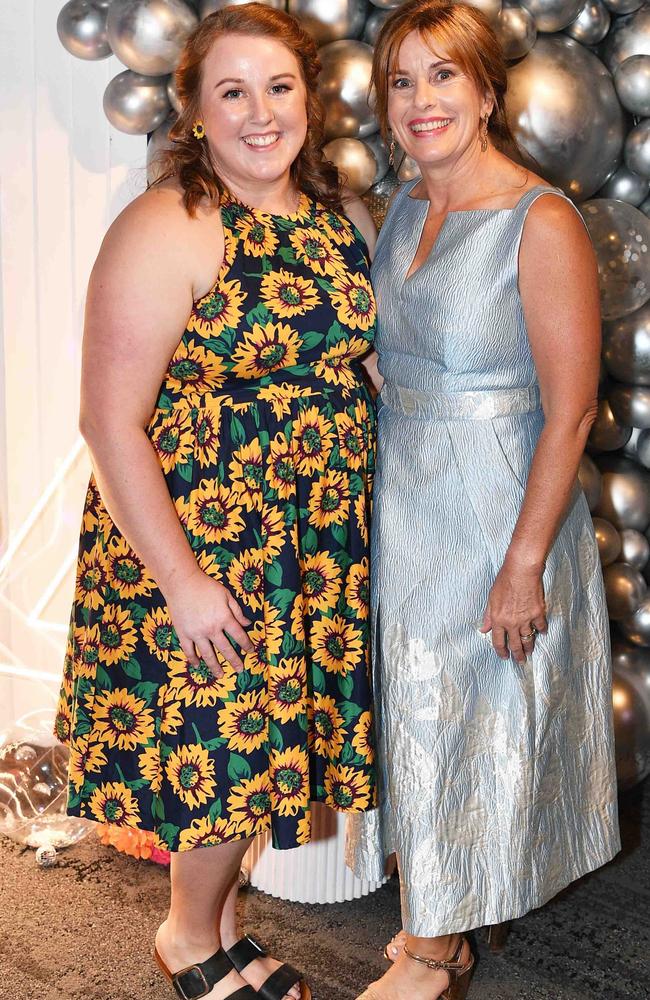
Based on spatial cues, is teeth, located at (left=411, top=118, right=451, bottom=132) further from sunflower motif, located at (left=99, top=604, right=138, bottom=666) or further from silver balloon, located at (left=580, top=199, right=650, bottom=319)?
sunflower motif, located at (left=99, top=604, right=138, bottom=666)

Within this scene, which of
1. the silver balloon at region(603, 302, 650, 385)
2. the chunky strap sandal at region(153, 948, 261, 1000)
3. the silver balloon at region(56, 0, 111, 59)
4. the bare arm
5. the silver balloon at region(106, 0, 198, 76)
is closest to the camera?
the bare arm

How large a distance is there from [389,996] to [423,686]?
601mm

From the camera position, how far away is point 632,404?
253cm

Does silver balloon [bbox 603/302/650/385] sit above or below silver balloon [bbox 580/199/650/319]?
below

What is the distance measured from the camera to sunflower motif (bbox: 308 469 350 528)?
69.7 inches

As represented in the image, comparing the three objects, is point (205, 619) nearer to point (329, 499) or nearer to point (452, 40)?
point (329, 499)

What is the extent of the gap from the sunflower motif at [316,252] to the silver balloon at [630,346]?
0.89 meters

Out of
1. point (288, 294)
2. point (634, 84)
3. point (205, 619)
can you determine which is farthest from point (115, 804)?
point (634, 84)

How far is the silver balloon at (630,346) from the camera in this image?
243cm

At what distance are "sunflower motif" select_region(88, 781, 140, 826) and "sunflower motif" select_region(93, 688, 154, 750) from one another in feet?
0.24

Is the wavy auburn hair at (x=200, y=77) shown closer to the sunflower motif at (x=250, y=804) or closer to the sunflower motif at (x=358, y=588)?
the sunflower motif at (x=358, y=588)

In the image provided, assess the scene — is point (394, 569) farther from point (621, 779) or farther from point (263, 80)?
point (621, 779)

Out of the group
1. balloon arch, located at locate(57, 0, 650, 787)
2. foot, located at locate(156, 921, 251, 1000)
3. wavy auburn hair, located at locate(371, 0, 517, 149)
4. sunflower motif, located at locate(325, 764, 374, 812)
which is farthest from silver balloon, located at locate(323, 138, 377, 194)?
foot, located at locate(156, 921, 251, 1000)

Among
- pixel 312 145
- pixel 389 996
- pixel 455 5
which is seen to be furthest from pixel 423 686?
pixel 455 5
